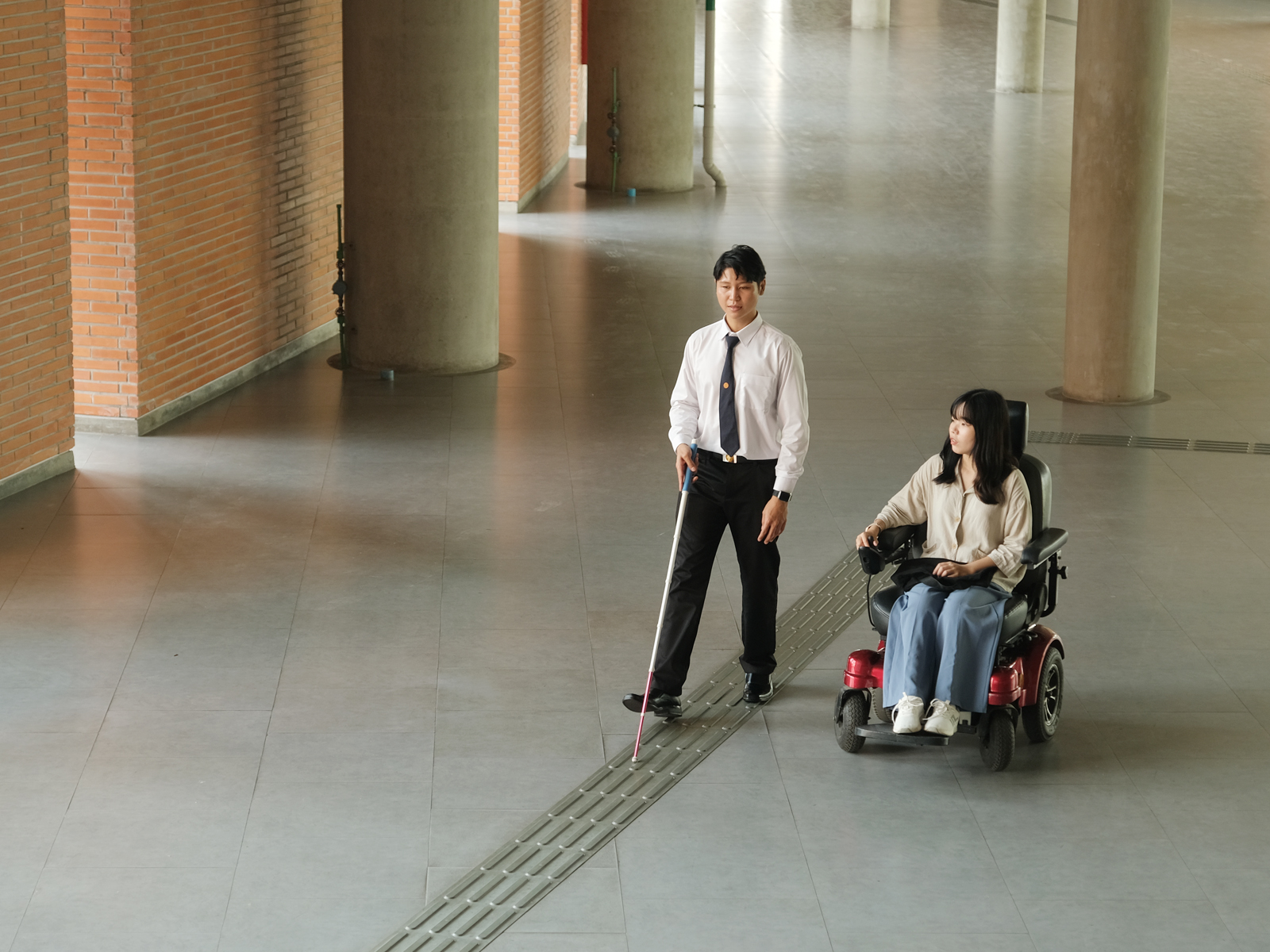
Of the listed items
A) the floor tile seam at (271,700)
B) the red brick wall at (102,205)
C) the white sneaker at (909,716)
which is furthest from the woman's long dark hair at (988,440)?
the red brick wall at (102,205)

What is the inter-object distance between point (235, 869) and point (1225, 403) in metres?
8.48

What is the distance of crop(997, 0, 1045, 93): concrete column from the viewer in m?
29.3

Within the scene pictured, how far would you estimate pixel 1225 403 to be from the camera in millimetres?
11945

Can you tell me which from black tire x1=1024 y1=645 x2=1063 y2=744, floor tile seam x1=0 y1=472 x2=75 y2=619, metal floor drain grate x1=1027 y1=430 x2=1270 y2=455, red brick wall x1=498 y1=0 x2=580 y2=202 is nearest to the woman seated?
black tire x1=1024 y1=645 x2=1063 y2=744

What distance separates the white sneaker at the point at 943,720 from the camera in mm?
6236

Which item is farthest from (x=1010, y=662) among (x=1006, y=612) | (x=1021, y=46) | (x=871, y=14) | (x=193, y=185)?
(x=871, y=14)

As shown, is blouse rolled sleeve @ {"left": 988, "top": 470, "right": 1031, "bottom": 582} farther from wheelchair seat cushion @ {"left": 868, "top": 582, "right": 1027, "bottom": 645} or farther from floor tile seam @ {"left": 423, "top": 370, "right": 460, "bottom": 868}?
floor tile seam @ {"left": 423, "top": 370, "right": 460, "bottom": 868}

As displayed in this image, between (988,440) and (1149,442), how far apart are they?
196 inches

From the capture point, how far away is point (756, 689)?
7.09 metres

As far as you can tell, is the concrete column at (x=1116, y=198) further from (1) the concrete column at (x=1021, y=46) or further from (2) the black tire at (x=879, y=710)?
(1) the concrete column at (x=1021, y=46)

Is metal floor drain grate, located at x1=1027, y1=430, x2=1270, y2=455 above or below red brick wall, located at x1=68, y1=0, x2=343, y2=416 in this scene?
below

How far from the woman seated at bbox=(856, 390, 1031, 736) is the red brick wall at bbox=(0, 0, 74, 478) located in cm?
523

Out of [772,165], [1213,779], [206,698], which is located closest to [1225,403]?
[1213,779]

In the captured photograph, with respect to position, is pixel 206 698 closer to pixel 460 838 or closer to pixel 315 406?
pixel 460 838
